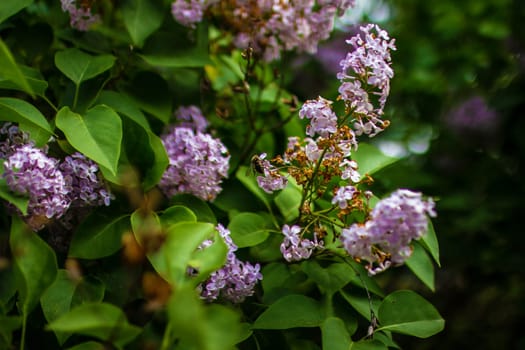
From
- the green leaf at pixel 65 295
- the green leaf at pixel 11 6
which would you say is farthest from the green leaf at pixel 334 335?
the green leaf at pixel 11 6

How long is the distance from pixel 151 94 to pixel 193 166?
0.71 ft

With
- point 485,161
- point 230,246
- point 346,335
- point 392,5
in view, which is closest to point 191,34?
point 230,246

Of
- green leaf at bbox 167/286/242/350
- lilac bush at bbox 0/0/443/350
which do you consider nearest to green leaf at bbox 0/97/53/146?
lilac bush at bbox 0/0/443/350

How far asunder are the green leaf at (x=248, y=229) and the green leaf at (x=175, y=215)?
78 millimetres

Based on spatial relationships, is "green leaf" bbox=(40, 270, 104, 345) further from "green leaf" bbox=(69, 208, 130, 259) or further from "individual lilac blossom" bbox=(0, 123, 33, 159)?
"individual lilac blossom" bbox=(0, 123, 33, 159)

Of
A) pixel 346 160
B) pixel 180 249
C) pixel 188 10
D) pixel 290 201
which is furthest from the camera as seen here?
pixel 188 10

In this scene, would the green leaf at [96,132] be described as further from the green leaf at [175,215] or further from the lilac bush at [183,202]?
the green leaf at [175,215]

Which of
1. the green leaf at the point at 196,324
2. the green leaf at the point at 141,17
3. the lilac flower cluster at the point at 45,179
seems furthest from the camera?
the green leaf at the point at 141,17

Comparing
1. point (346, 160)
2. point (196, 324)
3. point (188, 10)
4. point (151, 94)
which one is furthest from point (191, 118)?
point (196, 324)

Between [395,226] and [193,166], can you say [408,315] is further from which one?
[193,166]

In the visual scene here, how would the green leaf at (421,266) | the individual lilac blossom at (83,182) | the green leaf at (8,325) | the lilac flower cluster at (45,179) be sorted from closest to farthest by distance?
the green leaf at (8,325) < the lilac flower cluster at (45,179) < the individual lilac blossom at (83,182) < the green leaf at (421,266)

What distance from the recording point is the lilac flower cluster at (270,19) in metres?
1.25

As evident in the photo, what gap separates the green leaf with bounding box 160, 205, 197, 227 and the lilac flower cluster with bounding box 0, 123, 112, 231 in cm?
10

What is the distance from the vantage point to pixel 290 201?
3.72 ft
